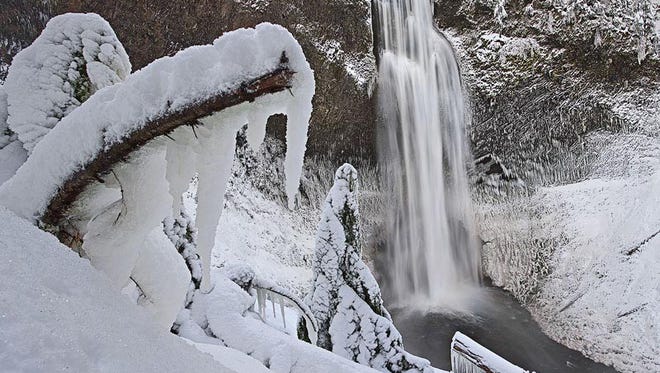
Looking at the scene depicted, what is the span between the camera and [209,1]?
14289 mm

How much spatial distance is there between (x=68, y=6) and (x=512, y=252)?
1615cm

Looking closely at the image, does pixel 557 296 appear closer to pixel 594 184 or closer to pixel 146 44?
pixel 594 184

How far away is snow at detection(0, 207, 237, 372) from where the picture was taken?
1108 mm

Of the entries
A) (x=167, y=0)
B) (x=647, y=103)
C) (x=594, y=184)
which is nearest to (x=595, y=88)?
(x=647, y=103)

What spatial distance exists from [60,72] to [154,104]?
6.19 ft

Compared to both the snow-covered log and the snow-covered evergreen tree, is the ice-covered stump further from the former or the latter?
the snow-covered log

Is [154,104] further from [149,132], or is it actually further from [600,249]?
[600,249]

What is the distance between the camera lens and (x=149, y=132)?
165cm

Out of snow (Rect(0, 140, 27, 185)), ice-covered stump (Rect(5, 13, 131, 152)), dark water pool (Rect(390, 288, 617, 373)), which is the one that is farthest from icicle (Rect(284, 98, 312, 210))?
dark water pool (Rect(390, 288, 617, 373))

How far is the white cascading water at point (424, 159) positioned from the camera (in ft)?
51.6

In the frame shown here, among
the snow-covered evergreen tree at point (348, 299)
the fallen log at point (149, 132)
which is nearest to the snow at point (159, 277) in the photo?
the fallen log at point (149, 132)

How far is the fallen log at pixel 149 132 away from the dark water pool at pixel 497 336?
12134mm

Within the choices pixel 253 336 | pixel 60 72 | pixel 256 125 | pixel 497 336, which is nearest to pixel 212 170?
pixel 256 125

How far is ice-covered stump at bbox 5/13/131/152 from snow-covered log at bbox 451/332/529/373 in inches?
178
